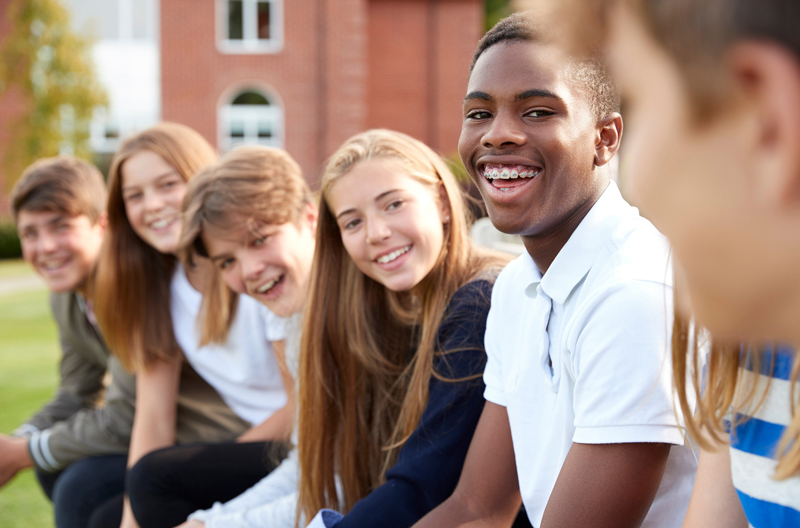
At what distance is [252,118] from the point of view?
68.4 feet

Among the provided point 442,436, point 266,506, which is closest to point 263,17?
point 266,506

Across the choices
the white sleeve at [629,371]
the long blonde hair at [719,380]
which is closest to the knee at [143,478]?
the white sleeve at [629,371]

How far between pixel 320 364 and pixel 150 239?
4.21 feet

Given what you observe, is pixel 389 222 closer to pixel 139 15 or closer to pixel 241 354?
pixel 241 354

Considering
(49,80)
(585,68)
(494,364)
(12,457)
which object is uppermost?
(49,80)

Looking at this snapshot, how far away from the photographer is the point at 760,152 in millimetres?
500

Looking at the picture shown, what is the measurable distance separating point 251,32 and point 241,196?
63.7 feet

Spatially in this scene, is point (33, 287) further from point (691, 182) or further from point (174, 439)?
point (691, 182)

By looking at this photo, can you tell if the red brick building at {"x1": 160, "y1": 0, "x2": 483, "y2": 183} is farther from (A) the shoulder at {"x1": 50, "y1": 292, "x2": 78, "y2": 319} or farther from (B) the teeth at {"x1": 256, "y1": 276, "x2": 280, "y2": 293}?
(B) the teeth at {"x1": 256, "y1": 276, "x2": 280, "y2": 293}

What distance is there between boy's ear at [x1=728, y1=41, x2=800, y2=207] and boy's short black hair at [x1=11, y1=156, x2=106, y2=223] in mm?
3498

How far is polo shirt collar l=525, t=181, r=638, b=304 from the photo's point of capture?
1.49 meters

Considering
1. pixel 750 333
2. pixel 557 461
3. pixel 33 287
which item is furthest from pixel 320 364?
pixel 33 287

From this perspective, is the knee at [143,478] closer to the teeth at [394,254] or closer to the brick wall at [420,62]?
the teeth at [394,254]

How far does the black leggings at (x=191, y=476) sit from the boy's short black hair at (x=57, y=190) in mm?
1460
